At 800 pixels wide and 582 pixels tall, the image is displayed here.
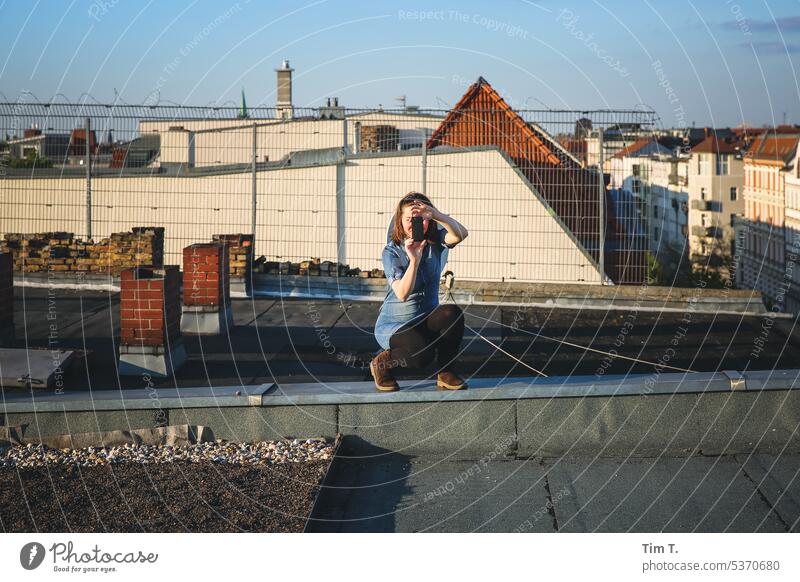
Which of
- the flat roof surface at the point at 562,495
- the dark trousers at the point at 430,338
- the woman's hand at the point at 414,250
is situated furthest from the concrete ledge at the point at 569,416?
the woman's hand at the point at 414,250

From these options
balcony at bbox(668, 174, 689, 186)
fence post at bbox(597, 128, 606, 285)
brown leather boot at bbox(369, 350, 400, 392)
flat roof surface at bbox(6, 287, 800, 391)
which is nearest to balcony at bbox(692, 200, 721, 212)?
balcony at bbox(668, 174, 689, 186)

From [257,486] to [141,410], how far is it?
1.35 metres

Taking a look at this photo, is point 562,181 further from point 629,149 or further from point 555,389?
point 555,389

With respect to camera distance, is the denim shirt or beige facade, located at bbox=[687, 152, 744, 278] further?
beige facade, located at bbox=[687, 152, 744, 278]

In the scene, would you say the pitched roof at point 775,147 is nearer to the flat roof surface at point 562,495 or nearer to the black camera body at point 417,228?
the flat roof surface at point 562,495

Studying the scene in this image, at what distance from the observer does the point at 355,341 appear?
33.8 ft

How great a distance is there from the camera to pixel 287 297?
13266mm

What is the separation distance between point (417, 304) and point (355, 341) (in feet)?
11.5

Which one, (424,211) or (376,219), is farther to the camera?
(376,219)

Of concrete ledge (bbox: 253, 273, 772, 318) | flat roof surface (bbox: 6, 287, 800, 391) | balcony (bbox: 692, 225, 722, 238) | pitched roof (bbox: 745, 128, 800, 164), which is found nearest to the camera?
flat roof surface (bbox: 6, 287, 800, 391)

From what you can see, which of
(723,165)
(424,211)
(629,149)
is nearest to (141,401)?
(424,211)

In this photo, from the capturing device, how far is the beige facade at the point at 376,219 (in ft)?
47.9

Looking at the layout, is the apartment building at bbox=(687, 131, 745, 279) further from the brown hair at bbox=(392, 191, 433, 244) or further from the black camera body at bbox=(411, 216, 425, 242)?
the black camera body at bbox=(411, 216, 425, 242)

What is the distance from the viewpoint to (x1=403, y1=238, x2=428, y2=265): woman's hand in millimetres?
6547
